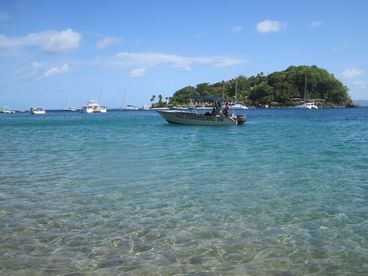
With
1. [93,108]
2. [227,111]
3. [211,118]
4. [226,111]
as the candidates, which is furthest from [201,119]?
[93,108]

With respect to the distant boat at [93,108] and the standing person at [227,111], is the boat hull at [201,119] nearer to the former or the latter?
the standing person at [227,111]

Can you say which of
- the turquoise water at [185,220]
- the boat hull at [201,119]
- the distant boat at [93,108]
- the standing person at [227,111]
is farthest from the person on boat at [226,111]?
the distant boat at [93,108]

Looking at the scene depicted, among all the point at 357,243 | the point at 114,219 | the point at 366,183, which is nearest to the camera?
the point at 357,243

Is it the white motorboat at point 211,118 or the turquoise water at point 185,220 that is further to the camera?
the white motorboat at point 211,118

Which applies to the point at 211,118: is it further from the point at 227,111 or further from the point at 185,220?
the point at 185,220

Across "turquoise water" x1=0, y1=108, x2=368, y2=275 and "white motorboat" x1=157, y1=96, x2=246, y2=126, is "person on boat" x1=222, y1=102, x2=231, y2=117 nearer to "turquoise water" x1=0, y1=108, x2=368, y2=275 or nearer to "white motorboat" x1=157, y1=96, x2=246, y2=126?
"white motorboat" x1=157, y1=96, x2=246, y2=126

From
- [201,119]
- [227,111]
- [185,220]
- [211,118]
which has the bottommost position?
[185,220]

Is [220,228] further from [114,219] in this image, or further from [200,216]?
[114,219]

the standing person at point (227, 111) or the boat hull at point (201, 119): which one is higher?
the standing person at point (227, 111)

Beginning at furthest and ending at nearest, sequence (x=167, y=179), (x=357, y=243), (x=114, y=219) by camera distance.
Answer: (x=167, y=179) → (x=114, y=219) → (x=357, y=243)

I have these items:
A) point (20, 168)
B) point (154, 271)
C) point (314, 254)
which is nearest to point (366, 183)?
point (314, 254)

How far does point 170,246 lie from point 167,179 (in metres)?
7.42

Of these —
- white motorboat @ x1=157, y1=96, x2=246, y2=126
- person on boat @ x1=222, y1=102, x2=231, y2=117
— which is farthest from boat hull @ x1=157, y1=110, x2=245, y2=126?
person on boat @ x1=222, y1=102, x2=231, y2=117

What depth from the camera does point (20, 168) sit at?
773 inches
